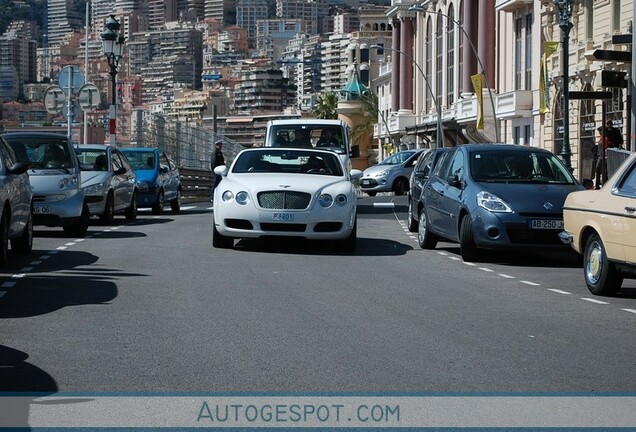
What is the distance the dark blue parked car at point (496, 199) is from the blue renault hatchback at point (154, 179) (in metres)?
12.6

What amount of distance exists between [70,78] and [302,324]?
92.9 ft

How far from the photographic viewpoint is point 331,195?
1977 centimetres

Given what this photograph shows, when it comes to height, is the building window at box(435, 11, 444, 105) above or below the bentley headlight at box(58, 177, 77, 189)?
above

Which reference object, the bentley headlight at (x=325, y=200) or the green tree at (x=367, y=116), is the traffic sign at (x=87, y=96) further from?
the green tree at (x=367, y=116)

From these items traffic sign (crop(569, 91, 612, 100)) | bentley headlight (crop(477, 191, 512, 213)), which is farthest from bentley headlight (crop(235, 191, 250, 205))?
traffic sign (crop(569, 91, 612, 100))

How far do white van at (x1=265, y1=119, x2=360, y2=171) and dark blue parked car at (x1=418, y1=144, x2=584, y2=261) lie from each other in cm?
1043

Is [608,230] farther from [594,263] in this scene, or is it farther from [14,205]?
[14,205]

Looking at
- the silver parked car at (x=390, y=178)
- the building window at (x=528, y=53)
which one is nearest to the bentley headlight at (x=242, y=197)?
the silver parked car at (x=390, y=178)

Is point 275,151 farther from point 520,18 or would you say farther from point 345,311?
point 520,18

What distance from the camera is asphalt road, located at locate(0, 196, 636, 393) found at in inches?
345

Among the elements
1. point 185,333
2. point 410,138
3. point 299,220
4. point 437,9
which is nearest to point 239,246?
point 299,220

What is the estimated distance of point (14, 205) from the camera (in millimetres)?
17188

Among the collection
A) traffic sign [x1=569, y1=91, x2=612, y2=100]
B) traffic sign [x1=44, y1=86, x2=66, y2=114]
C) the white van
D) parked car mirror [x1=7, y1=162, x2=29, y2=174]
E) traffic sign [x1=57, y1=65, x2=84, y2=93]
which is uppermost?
traffic sign [x1=57, y1=65, x2=84, y2=93]

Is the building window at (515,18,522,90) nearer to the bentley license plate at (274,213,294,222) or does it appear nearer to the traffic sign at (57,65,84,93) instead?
the traffic sign at (57,65,84,93)
